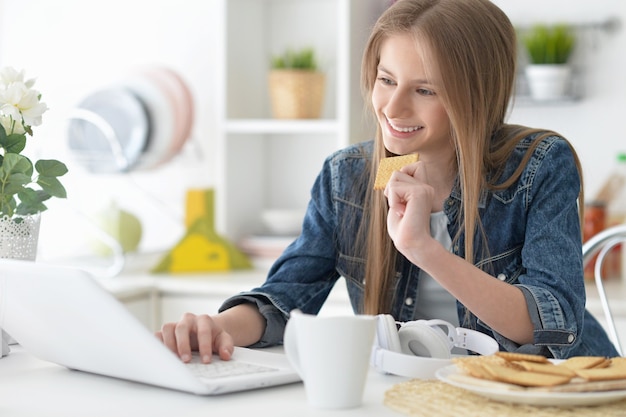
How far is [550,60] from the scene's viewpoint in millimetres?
2791

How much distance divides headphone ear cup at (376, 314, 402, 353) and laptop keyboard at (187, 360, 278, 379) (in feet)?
0.43

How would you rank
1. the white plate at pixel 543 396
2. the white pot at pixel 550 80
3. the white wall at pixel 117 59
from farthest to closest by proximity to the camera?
the white wall at pixel 117 59
the white pot at pixel 550 80
the white plate at pixel 543 396

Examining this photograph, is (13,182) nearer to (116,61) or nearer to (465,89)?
(465,89)

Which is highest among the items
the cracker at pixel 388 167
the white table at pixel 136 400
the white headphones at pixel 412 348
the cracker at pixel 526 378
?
the cracker at pixel 388 167

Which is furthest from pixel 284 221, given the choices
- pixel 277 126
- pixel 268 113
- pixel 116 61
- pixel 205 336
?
pixel 205 336

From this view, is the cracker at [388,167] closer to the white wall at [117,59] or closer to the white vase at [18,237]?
the white vase at [18,237]

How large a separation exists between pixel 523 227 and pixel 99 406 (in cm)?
78

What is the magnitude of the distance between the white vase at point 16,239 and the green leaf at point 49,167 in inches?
2.7

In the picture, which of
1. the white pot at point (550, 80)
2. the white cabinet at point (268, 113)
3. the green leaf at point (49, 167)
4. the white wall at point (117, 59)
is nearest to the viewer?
the green leaf at point (49, 167)

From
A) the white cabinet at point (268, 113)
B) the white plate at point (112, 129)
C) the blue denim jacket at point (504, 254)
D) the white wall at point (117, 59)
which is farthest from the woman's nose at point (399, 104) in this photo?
the white wall at point (117, 59)

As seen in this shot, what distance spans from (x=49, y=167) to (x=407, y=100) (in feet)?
1.76

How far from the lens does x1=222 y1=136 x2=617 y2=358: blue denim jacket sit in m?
1.40

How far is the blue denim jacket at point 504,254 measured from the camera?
1402mm

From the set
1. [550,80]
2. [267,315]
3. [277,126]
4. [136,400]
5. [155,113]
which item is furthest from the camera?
[155,113]
